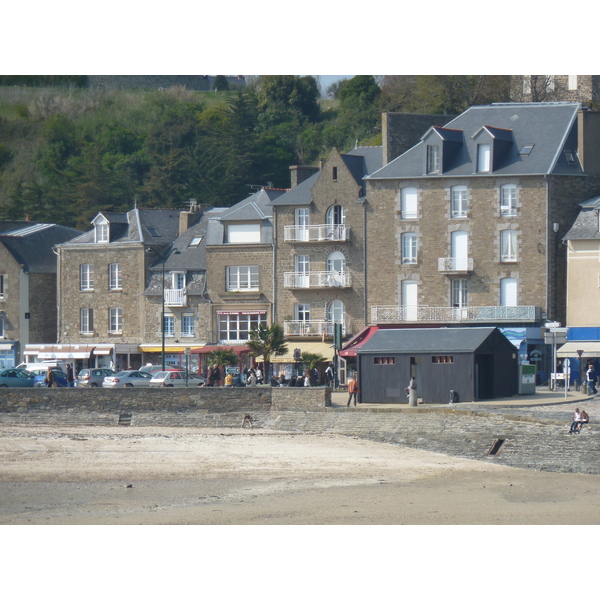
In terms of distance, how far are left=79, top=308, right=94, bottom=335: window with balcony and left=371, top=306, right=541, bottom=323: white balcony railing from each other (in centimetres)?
1498

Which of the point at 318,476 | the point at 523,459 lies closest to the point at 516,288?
the point at 523,459

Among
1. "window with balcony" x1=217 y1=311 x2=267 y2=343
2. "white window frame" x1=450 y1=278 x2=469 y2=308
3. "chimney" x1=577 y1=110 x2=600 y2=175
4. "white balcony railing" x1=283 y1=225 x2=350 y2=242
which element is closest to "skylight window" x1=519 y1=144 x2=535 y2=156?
"chimney" x1=577 y1=110 x2=600 y2=175

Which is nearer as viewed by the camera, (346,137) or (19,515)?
(19,515)

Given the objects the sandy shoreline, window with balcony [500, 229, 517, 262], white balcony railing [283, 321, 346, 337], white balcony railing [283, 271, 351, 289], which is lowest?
the sandy shoreline

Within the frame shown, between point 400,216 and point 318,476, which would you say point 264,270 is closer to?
point 400,216

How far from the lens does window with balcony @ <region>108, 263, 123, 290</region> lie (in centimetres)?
5553

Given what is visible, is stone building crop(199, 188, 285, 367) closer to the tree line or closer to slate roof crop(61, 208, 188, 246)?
slate roof crop(61, 208, 188, 246)

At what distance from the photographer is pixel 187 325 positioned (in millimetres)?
53562

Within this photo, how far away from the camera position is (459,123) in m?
48.6

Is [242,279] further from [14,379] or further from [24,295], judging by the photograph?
[24,295]

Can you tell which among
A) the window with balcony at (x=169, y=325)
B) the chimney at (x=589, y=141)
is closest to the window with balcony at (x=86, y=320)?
the window with balcony at (x=169, y=325)

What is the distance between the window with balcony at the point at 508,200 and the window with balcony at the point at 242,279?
1153cm

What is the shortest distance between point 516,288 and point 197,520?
1015 inches

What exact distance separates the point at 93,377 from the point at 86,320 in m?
9.71
